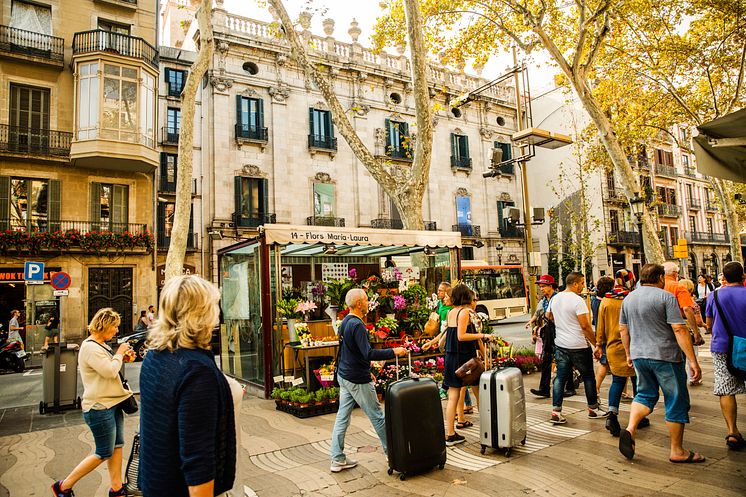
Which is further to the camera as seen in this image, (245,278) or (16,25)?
(16,25)

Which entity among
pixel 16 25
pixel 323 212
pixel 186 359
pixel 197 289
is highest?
pixel 16 25

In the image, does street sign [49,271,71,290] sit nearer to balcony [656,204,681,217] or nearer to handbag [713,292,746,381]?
handbag [713,292,746,381]

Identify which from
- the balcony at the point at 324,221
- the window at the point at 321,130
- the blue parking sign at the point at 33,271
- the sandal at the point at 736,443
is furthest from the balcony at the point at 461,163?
the sandal at the point at 736,443

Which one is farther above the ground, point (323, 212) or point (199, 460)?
point (323, 212)

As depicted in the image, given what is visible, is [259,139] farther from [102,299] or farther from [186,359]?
[186,359]

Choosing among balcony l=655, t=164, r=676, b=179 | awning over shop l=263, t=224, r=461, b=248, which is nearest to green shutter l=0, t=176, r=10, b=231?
awning over shop l=263, t=224, r=461, b=248

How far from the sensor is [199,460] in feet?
6.70

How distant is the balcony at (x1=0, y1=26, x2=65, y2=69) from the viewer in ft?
65.5

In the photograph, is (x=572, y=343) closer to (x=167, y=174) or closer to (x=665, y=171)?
(x=167, y=174)

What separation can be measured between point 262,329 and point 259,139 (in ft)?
62.1

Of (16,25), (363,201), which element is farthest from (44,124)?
(363,201)

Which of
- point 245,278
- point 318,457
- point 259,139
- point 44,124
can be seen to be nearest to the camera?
point 318,457

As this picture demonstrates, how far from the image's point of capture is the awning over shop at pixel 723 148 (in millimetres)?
4188

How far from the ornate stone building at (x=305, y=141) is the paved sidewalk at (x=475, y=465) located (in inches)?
661
